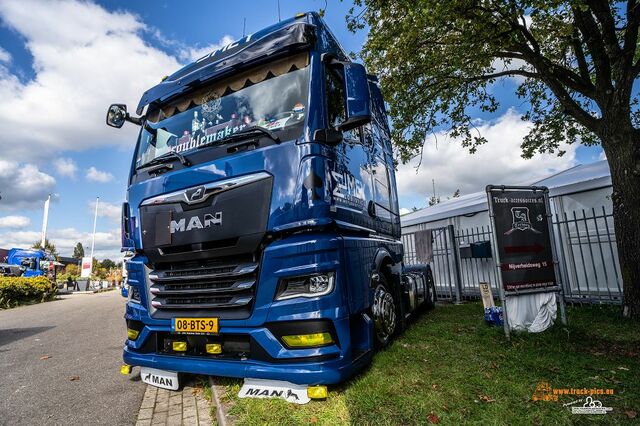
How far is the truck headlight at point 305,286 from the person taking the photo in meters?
2.71

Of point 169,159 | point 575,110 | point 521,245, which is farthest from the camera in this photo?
point 575,110

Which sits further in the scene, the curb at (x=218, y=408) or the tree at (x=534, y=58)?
the tree at (x=534, y=58)

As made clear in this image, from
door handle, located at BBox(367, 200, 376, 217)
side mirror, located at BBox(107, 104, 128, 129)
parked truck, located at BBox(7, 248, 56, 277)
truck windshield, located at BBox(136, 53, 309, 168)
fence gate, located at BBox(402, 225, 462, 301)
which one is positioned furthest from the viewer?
parked truck, located at BBox(7, 248, 56, 277)

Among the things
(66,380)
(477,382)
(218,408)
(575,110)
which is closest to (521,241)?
(477,382)

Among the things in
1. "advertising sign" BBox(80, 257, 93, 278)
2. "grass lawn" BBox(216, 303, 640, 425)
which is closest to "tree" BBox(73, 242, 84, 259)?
"advertising sign" BBox(80, 257, 93, 278)

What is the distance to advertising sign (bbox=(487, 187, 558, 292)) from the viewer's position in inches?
184

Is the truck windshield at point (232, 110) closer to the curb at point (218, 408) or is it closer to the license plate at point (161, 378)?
the license plate at point (161, 378)

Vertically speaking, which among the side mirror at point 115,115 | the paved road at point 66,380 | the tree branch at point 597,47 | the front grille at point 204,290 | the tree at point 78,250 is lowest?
the paved road at point 66,380

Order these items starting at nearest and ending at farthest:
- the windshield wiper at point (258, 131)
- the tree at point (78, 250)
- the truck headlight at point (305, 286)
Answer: the truck headlight at point (305, 286) → the windshield wiper at point (258, 131) → the tree at point (78, 250)

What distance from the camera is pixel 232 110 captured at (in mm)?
3367

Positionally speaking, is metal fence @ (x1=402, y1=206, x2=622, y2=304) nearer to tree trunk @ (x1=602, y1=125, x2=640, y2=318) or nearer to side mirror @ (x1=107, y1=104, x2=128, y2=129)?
tree trunk @ (x1=602, y1=125, x2=640, y2=318)

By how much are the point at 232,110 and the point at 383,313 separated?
262 centimetres

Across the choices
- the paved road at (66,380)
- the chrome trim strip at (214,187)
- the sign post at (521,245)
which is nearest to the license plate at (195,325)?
the paved road at (66,380)

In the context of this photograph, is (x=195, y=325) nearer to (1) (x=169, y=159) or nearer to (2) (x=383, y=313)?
(1) (x=169, y=159)
